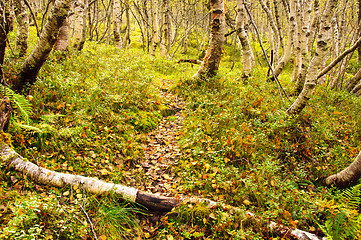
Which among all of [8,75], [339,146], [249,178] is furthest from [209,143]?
[8,75]

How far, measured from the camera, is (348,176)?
12.7 ft

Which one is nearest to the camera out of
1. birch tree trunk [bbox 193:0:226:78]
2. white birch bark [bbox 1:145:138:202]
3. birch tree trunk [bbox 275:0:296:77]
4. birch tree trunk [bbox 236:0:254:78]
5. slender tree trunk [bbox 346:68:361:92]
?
white birch bark [bbox 1:145:138:202]

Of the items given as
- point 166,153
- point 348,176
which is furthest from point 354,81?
point 166,153

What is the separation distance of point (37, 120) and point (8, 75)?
1.73m

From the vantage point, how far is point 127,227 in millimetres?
3135

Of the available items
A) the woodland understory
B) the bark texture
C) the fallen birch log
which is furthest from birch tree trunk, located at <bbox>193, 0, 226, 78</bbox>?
the fallen birch log

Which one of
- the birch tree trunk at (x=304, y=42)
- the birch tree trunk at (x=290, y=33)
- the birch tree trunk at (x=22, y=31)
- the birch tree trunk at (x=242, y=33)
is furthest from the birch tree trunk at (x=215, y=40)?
the birch tree trunk at (x=22, y=31)

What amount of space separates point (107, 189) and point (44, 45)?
3507mm

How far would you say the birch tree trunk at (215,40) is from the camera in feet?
24.0

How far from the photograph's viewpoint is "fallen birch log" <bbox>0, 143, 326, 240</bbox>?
10.0 ft

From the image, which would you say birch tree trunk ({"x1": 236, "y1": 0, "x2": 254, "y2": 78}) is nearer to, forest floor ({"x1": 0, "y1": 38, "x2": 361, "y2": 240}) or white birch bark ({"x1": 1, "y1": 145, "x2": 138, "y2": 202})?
forest floor ({"x1": 0, "y1": 38, "x2": 361, "y2": 240})

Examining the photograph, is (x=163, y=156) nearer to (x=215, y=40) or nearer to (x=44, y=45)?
(x=44, y=45)

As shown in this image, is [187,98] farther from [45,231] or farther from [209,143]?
[45,231]

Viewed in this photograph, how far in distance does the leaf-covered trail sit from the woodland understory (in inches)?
1.2
